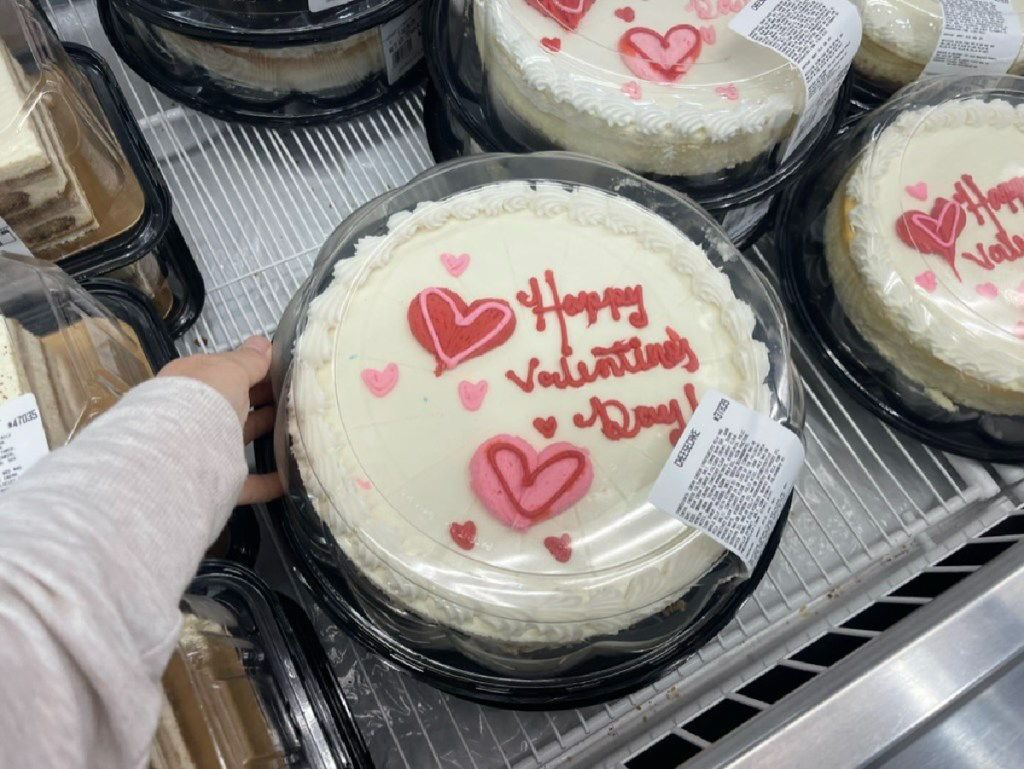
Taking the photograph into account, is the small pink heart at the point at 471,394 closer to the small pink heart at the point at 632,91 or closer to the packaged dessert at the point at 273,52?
the small pink heart at the point at 632,91

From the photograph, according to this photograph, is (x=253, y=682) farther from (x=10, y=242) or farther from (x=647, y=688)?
(x=10, y=242)

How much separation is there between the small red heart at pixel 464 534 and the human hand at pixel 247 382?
35 cm

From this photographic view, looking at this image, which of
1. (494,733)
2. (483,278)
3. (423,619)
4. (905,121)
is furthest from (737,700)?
(905,121)

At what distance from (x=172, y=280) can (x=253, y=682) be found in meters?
0.91

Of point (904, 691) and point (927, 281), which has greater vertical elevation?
point (927, 281)

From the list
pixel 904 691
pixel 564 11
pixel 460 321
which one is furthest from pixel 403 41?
pixel 904 691

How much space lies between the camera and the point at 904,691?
1058mm

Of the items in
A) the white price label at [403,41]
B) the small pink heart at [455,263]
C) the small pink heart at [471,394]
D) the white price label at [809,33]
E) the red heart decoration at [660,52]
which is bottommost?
the small pink heart at [471,394]

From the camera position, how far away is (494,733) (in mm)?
1495

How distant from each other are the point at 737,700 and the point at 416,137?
5.10 feet

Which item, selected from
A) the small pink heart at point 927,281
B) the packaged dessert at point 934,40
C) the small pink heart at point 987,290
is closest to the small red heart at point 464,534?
the small pink heart at point 927,281

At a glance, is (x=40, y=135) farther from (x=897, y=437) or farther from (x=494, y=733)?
(x=897, y=437)

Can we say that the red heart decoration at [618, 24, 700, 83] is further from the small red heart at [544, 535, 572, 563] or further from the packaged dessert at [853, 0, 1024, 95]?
the small red heart at [544, 535, 572, 563]

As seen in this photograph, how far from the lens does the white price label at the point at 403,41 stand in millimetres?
1802
